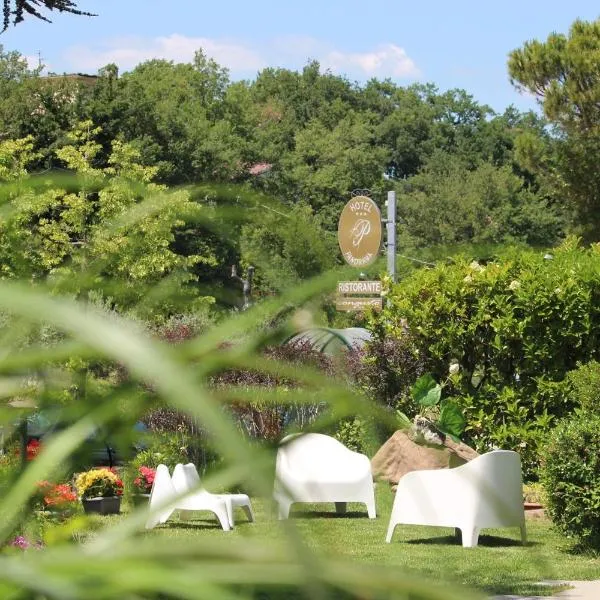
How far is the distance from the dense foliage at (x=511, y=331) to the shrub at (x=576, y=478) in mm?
2984

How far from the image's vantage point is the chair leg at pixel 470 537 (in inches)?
388

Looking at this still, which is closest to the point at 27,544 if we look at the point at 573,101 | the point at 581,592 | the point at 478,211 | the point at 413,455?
the point at 581,592

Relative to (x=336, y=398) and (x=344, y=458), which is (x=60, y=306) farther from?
(x=344, y=458)

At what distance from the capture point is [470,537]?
993 cm

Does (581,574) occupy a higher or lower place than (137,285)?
lower

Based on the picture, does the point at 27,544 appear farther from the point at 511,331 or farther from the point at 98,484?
the point at 511,331

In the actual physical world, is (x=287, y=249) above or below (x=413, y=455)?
above

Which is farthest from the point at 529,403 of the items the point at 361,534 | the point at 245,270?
the point at 245,270

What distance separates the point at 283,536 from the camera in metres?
0.41

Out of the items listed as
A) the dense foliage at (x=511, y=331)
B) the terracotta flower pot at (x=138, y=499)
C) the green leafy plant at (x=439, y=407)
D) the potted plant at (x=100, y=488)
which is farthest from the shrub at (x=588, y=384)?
the terracotta flower pot at (x=138, y=499)

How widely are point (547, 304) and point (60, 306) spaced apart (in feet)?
39.7

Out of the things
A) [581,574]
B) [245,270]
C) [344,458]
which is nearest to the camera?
[245,270]

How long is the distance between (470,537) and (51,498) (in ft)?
31.0

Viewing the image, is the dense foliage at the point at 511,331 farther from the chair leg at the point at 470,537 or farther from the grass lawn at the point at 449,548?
the chair leg at the point at 470,537
